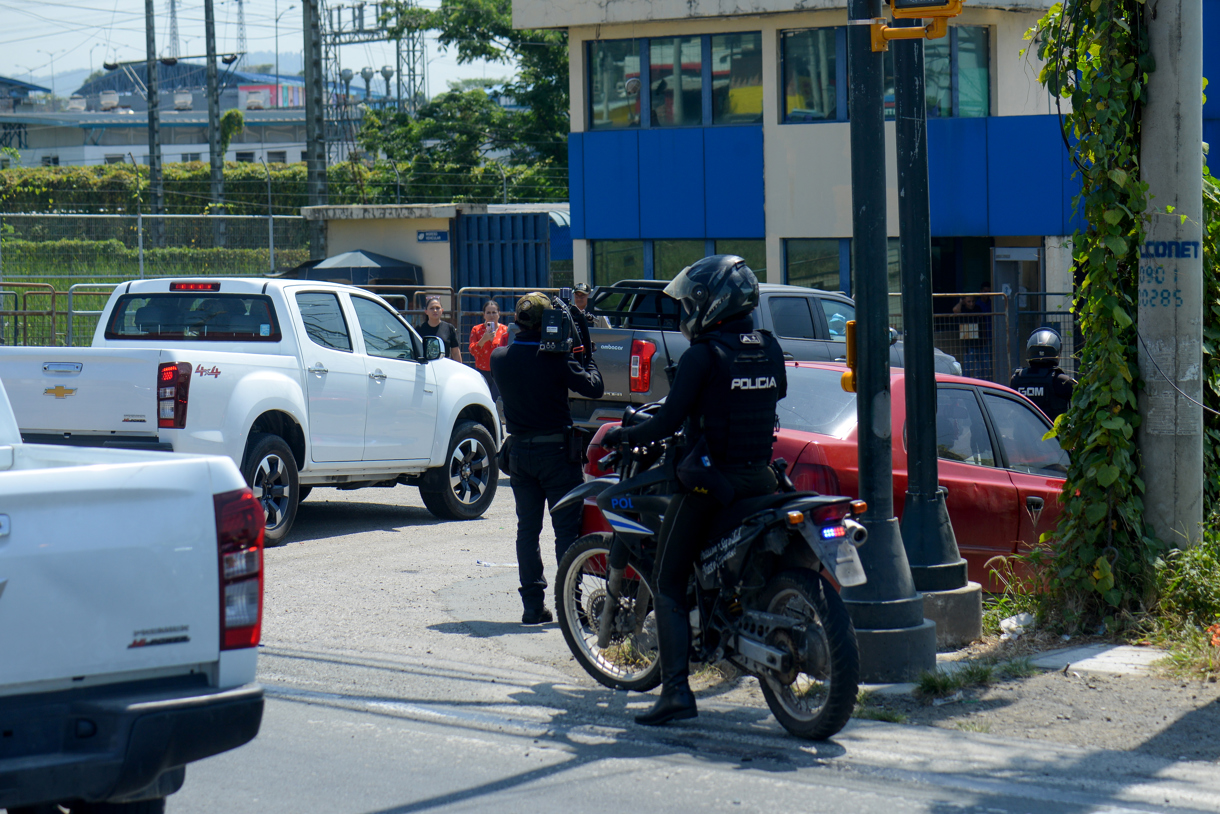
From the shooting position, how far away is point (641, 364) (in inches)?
531

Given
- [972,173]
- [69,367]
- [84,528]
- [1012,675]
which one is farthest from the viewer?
[972,173]

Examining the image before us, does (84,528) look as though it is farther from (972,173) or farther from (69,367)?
(972,173)

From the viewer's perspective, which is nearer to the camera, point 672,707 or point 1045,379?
point 672,707

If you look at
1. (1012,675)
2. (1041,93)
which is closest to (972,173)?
(1041,93)

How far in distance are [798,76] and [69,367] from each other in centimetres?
1624

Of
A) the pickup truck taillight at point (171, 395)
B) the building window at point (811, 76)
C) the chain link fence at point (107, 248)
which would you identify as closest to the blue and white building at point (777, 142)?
the building window at point (811, 76)

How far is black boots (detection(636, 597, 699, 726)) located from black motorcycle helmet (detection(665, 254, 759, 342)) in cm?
119

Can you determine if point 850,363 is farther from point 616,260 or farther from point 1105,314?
point 616,260

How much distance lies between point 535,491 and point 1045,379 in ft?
14.1

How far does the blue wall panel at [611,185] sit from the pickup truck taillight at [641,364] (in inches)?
457

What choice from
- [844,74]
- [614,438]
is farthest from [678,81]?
[614,438]

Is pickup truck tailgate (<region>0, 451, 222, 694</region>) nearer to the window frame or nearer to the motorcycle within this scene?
the motorcycle

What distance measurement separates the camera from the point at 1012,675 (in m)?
6.48

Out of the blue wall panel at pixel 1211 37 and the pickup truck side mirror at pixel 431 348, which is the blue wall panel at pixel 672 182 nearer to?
the blue wall panel at pixel 1211 37
